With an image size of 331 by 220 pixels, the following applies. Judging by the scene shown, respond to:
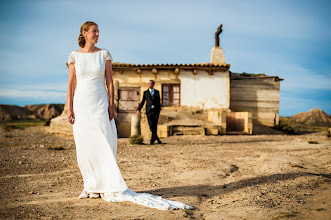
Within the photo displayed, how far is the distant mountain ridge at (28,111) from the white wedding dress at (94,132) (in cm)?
2160

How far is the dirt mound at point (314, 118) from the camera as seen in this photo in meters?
21.6

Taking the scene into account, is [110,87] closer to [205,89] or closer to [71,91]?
[71,91]

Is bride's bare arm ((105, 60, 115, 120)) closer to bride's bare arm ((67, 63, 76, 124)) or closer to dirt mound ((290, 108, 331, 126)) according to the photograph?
bride's bare arm ((67, 63, 76, 124))

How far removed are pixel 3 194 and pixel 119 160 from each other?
2816 mm

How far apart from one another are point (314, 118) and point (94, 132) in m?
22.6

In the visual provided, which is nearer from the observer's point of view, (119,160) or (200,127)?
(119,160)

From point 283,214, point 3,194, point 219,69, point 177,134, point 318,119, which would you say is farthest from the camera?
point 318,119

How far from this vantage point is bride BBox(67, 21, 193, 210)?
10.6 ft

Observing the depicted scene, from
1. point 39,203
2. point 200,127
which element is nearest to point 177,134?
point 200,127

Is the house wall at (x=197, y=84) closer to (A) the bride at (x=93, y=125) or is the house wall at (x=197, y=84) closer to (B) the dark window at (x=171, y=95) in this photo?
(B) the dark window at (x=171, y=95)

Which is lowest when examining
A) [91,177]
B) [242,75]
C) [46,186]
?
[46,186]

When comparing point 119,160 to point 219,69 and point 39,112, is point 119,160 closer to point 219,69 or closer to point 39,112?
point 219,69

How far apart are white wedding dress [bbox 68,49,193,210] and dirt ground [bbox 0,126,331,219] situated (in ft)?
0.67

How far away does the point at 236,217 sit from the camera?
2793 mm
